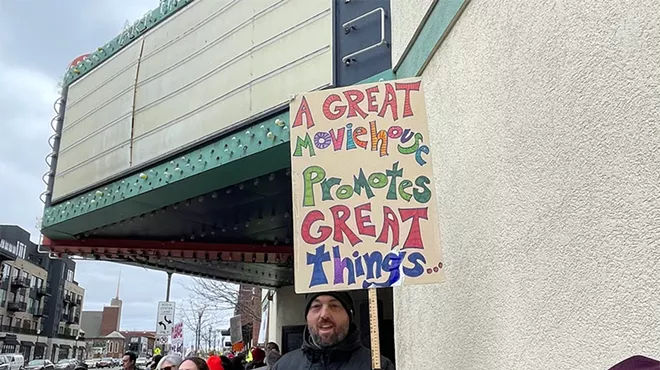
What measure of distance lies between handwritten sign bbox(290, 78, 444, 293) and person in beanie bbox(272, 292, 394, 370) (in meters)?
0.33

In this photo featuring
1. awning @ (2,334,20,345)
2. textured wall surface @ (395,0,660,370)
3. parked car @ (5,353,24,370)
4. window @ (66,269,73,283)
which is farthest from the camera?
window @ (66,269,73,283)

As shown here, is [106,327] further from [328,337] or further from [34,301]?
[328,337]

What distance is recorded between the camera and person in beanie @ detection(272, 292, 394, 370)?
287 centimetres

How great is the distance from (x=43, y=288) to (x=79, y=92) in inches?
2648

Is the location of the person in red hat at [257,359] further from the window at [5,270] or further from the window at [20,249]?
the window at [20,249]

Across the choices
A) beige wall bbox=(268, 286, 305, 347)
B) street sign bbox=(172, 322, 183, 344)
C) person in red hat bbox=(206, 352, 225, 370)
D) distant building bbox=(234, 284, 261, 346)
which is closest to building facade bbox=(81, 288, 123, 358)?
distant building bbox=(234, 284, 261, 346)

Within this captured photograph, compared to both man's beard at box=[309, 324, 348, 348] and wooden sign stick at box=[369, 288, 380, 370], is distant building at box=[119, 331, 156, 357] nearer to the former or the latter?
man's beard at box=[309, 324, 348, 348]

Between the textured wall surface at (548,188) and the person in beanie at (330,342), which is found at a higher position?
the textured wall surface at (548,188)

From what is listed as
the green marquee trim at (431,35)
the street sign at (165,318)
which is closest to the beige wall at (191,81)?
the green marquee trim at (431,35)

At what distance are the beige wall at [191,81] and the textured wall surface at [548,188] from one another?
91.5 inches

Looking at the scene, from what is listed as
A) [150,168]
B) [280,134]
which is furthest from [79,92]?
[280,134]

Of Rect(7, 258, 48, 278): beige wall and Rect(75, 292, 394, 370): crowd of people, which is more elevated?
Rect(7, 258, 48, 278): beige wall

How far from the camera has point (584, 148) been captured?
2068 millimetres

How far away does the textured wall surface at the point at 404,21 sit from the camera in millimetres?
3998
